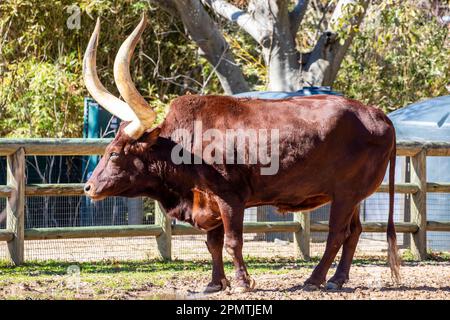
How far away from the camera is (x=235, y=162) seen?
7.89 m

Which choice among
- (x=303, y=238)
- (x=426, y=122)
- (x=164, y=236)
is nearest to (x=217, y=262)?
(x=164, y=236)

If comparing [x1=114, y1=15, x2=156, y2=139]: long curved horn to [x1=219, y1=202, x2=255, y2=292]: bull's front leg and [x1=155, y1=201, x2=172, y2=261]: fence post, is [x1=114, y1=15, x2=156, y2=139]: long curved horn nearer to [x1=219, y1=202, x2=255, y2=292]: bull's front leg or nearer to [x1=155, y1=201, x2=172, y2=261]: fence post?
[x1=219, y1=202, x2=255, y2=292]: bull's front leg

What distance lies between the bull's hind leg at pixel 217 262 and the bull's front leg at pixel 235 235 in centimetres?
19

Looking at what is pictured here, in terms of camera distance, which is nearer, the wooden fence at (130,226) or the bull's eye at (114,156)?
the bull's eye at (114,156)

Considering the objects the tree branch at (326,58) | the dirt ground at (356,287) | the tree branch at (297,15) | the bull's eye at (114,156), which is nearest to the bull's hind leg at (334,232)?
the dirt ground at (356,287)

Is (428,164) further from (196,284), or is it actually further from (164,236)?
(196,284)

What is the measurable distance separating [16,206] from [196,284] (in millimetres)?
2492

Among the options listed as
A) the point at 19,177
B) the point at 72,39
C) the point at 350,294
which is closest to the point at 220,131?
the point at 350,294

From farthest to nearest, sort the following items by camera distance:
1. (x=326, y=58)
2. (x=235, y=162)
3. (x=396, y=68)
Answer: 1. (x=396, y=68)
2. (x=326, y=58)
3. (x=235, y=162)

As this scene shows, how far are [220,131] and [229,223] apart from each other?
0.78 meters

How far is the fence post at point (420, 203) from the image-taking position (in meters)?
11.4

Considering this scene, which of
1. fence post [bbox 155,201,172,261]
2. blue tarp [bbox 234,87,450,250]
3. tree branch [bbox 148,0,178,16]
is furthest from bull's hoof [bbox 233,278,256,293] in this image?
tree branch [bbox 148,0,178,16]

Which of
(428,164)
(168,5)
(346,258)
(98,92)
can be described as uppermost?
(168,5)

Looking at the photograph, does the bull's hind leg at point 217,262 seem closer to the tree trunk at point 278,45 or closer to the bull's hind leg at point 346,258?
the bull's hind leg at point 346,258
